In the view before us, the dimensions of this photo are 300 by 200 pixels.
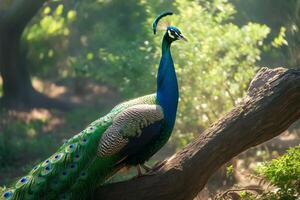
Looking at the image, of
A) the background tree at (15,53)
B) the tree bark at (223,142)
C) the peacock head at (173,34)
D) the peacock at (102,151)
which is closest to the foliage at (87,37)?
the background tree at (15,53)

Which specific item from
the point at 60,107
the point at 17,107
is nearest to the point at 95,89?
the point at 60,107

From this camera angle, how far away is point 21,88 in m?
10.9

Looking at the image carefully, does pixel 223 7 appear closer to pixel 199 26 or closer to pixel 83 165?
pixel 199 26

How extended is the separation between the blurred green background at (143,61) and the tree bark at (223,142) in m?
1.86

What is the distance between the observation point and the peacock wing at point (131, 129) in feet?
12.4

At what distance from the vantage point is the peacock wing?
3781mm

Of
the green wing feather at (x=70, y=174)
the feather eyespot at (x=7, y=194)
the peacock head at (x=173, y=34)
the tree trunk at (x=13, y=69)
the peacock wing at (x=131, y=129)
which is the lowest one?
the tree trunk at (x=13, y=69)

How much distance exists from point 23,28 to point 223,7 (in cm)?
453

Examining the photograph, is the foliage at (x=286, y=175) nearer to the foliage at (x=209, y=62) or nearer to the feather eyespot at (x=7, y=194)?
the feather eyespot at (x=7, y=194)

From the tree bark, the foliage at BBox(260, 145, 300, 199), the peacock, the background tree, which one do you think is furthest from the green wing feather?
the background tree

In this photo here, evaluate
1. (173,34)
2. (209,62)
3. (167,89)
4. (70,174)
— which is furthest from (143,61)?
(70,174)

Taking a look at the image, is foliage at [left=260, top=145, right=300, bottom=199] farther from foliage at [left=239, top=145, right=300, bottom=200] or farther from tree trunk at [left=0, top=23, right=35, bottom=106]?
tree trunk at [left=0, top=23, right=35, bottom=106]

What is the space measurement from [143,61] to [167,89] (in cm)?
344

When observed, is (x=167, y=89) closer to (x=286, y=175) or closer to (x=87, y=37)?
(x=286, y=175)
